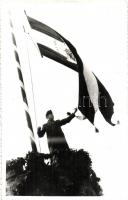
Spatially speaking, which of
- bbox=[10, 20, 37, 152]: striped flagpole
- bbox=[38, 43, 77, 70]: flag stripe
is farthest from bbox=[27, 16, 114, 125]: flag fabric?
bbox=[10, 20, 37, 152]: striped flagpole

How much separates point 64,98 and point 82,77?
140 millimetres

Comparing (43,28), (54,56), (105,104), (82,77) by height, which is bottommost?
(105,104)

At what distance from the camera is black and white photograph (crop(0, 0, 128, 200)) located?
1.65 metres

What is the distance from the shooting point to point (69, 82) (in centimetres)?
170

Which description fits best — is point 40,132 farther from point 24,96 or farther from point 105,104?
point 105,104

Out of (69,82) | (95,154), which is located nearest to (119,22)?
(69,82)

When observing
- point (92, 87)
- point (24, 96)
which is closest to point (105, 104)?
point (92, 87)

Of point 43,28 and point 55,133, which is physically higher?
point 43,28

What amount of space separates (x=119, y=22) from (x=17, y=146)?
80 centimetres

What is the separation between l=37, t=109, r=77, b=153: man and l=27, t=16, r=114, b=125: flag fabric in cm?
10

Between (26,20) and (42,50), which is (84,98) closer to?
(42,50)

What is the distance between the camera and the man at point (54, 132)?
1.67m

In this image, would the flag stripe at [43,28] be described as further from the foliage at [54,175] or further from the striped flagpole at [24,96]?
the foliage at [54,175]

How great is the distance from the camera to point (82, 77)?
67.2 inches
